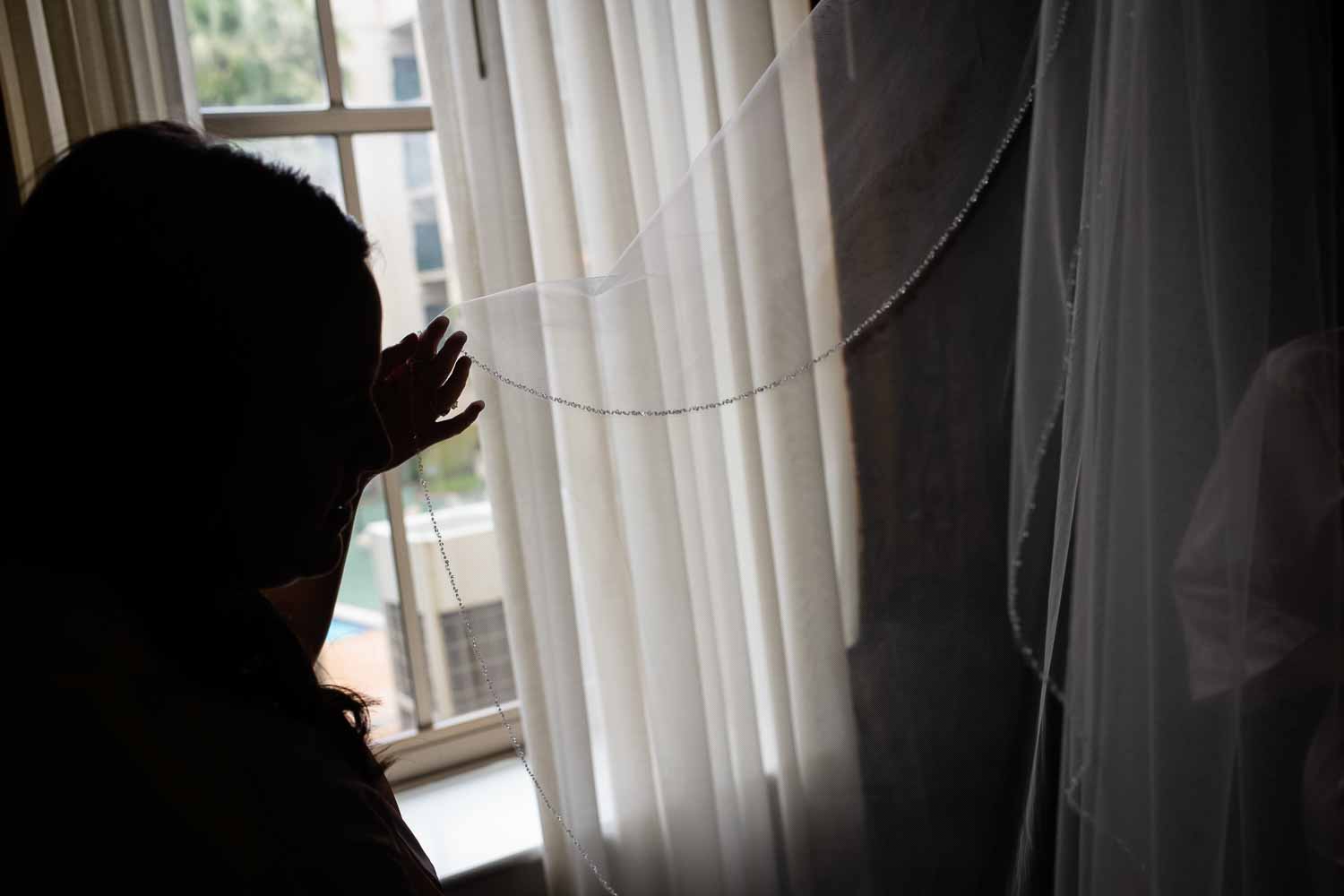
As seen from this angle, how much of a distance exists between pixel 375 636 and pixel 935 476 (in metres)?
1.60

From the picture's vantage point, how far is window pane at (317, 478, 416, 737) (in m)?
1.89

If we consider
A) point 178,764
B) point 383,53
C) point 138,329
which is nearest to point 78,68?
point 383,53

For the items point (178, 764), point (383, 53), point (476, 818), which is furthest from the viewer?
point (383, 53)

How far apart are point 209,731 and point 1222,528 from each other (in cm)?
72

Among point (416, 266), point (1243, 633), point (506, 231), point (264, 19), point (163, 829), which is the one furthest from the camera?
point (416, 266)

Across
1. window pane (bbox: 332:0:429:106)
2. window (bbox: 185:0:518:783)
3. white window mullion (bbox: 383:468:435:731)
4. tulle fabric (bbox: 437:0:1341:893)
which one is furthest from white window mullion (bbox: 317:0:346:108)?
tulle fabric (bbox: 437:0:1341:893)

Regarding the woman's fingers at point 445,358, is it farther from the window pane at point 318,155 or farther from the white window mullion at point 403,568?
the window pane at point 318,155

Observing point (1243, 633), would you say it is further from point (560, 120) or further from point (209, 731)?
point (560, 120)

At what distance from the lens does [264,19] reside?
1.68 meters

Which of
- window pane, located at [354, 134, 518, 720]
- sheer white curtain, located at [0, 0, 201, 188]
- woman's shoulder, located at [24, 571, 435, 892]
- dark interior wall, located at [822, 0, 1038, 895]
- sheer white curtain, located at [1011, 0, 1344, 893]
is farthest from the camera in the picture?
window pane, located at [354, 134, 518, 720]

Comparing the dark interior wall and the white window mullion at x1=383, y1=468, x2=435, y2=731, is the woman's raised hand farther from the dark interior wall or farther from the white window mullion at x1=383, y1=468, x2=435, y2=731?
the white window mullion at x1=383, y1=468, x2=435, y2=731

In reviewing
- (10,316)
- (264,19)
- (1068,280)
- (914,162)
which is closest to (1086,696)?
(1068,280)

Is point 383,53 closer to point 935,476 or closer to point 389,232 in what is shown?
point 389,232

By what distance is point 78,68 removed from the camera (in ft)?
3.80
